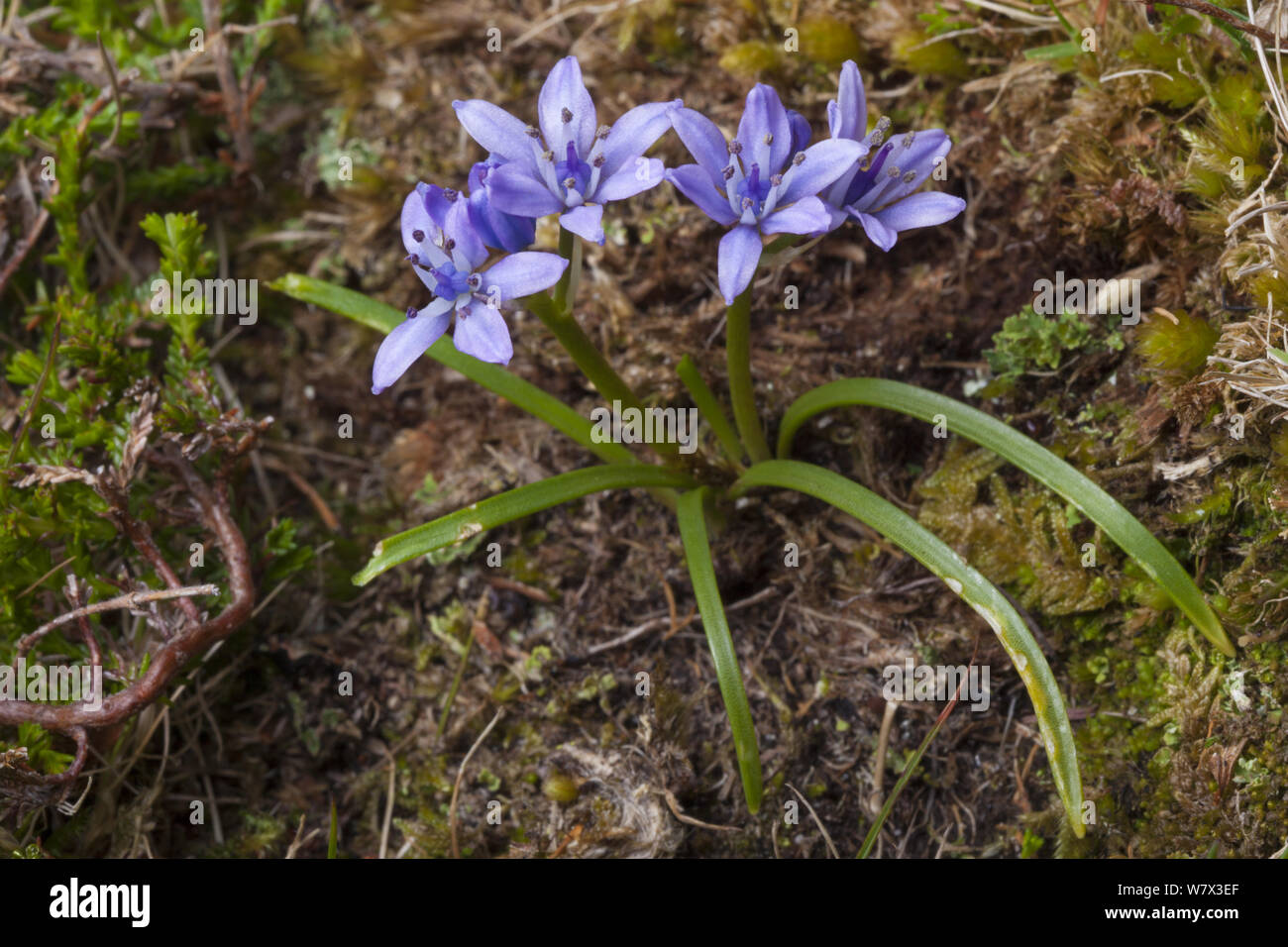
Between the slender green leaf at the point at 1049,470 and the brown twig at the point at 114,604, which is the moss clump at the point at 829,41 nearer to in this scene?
the slender green leaf at the point at 1049,470

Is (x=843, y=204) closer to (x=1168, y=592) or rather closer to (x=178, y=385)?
(x=1168, y=592)

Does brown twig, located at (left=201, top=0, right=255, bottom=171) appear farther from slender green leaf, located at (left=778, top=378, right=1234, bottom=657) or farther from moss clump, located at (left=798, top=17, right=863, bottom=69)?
slender green leaf, located at (left=778, top=378, right=1234, bottom=657)

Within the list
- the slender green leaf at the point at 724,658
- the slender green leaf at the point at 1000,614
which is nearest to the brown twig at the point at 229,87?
the slender green leaf at the point at 724,658

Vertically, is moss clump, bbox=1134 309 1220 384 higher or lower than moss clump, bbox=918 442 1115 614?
higher

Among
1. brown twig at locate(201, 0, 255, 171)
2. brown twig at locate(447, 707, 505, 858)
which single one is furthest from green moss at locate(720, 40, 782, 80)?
brown twig at locate(447, 707, 505, 858)
